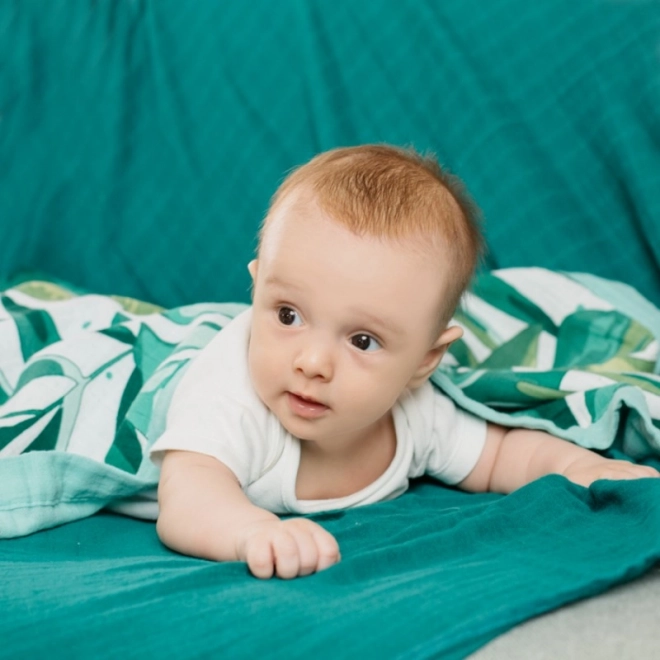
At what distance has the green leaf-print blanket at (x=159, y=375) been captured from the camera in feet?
3.77

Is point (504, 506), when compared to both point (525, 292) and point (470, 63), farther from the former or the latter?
point (470, 63)

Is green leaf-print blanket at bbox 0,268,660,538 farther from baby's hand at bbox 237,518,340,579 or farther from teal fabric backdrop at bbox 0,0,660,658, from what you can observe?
baby's hand at bbox 237,518,340,579

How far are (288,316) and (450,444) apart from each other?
0.35 meters

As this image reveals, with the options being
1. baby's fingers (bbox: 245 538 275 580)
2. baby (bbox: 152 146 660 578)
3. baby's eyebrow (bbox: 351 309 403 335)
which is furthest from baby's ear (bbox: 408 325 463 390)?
baby's fingers (bbox: 245 538 275 580)

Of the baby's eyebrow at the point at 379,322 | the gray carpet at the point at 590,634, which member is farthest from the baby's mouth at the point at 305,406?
the gray carpet at the point at 590,634

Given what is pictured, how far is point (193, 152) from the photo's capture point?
1780mm

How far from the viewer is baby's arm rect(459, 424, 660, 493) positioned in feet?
4.00

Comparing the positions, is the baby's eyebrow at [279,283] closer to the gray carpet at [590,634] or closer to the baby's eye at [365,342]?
the baby's eye at [365,342]

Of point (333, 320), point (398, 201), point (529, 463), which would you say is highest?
point (398, 201)

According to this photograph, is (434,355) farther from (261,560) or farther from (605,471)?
(261,560)

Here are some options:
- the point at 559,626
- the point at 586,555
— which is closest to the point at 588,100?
the point at 586,555

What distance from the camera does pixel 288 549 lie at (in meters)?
0.92

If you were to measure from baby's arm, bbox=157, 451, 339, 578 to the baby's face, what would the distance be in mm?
118

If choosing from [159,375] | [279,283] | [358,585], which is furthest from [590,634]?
[159,375]
